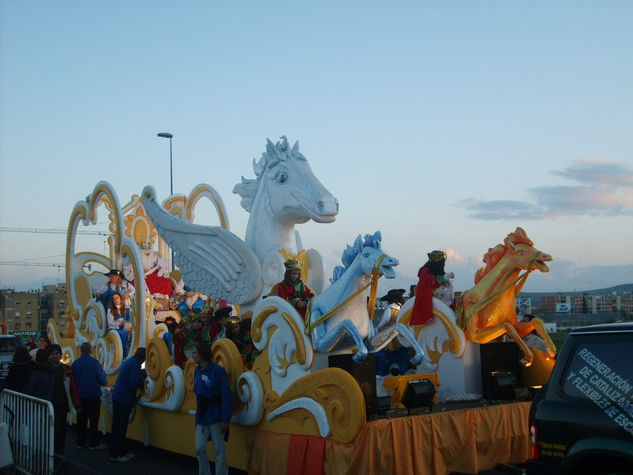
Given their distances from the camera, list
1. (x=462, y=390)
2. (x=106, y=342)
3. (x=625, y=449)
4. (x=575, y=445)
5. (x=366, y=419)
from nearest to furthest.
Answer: (x=625, y=449) < (x=575, y=445) < (x=366, y=419) < (x=462, y=390) < (x=106, y=342)

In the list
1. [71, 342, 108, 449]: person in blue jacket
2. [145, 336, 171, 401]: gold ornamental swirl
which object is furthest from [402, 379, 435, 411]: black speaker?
[71, 342, 108, 449]: person in blue jacket

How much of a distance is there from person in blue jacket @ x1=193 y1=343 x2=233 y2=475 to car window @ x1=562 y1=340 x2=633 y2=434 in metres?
3.88

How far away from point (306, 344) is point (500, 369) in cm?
255

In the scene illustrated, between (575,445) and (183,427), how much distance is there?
5676mm

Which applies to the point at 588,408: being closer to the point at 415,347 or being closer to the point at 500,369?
the point at 415,347

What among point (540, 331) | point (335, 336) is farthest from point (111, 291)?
point (540, 331)

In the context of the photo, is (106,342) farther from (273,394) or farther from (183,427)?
(273,394)

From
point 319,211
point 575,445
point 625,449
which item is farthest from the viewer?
point 319,211

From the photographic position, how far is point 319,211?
10.2 meters

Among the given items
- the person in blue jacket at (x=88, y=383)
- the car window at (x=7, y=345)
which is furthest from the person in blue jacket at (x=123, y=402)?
the car window at (x=7, y=345)

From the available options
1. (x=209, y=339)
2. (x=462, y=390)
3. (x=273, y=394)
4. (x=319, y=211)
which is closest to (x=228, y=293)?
(x=209, y=339)

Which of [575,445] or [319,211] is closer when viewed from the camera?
[575,445]

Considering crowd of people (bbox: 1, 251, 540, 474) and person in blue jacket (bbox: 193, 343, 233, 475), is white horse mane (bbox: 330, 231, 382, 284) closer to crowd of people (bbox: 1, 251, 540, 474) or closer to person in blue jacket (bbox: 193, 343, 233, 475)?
crowd of people (bbox: 1, 251, 540, 474)

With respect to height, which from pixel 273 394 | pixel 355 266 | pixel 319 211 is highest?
pixel 319 211
